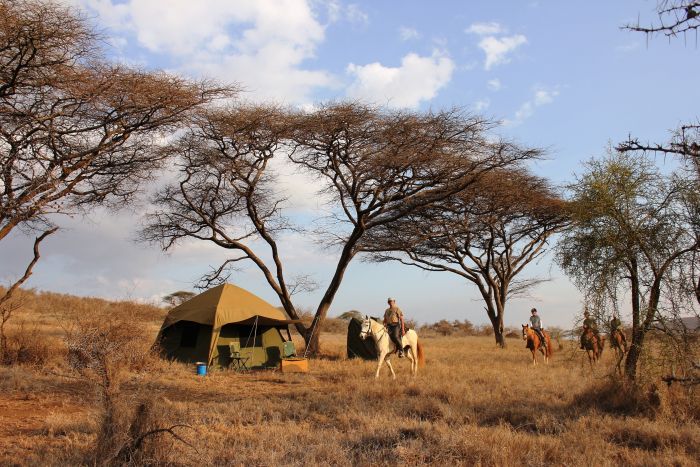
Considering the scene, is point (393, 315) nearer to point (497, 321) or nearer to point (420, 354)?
point (420, 354)

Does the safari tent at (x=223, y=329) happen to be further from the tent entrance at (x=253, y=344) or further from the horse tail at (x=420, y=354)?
the horse tail at (x=420, y=354)

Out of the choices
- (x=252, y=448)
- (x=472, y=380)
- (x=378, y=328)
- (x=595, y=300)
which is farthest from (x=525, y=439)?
(x=378, y=328)

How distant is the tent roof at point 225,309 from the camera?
1750 centimetres

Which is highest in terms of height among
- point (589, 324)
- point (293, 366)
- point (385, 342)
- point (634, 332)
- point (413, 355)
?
point (589, 324)

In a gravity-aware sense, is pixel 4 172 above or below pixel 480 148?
below

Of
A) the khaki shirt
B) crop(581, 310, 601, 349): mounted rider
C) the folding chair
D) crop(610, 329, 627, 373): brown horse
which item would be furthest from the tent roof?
crop(610, 329, 627, 373): brown horse

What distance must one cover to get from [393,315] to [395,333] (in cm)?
50

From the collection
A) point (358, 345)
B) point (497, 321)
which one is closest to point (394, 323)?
point (358, 345)

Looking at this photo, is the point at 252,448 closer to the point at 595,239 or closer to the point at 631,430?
the point at 631,430

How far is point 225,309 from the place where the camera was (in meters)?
17.7

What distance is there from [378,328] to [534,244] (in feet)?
50.3


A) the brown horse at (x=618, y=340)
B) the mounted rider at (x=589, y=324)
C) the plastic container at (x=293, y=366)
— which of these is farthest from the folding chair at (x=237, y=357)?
the brown horse at (x=618, y=340)

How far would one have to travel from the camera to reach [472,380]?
14000 millimetres

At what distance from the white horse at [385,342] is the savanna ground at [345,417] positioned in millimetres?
571
